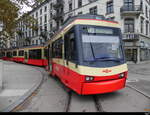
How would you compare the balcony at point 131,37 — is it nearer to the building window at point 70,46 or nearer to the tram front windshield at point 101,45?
the tram front windshield at point 101,45

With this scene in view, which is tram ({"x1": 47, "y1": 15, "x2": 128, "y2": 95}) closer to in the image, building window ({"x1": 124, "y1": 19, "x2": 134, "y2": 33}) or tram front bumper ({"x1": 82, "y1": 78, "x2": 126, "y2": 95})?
tram front bumper ({"x1": 82, "y1": 78, "x2": 126, "y2": 95})

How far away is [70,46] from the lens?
456cm

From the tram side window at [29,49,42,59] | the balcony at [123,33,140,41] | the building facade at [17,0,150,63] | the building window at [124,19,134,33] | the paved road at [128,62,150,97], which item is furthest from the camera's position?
the building window at [124,19,134,33]

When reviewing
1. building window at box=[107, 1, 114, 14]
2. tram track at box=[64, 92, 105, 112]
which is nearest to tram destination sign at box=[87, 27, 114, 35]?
tram track at box=[64, 92, 105, 112]

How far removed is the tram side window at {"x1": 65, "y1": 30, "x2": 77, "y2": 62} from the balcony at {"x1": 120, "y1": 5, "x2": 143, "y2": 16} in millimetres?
17788

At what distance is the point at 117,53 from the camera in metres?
4.36

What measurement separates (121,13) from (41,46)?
14011 millimetres

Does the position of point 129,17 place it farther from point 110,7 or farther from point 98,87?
point 98,87

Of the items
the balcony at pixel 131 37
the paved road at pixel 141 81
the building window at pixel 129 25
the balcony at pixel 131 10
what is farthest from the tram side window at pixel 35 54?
the balcony at pixel 131 10

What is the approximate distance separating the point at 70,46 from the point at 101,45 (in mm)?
1167

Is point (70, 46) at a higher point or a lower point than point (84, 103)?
higher

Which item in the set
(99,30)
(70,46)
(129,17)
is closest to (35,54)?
(70,46)

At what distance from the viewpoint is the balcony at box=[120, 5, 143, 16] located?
19.1 m

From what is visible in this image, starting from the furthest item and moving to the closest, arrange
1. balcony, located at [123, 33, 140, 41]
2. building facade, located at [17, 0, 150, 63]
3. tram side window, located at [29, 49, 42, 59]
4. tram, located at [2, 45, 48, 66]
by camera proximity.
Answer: building facade, located at [17, 0, 150, 63] → balcony, located at [123, 33, 140, 41] → tram side window, located at [29, 49, 42, 59] → tram, located at [2, 45, 48, 66]
